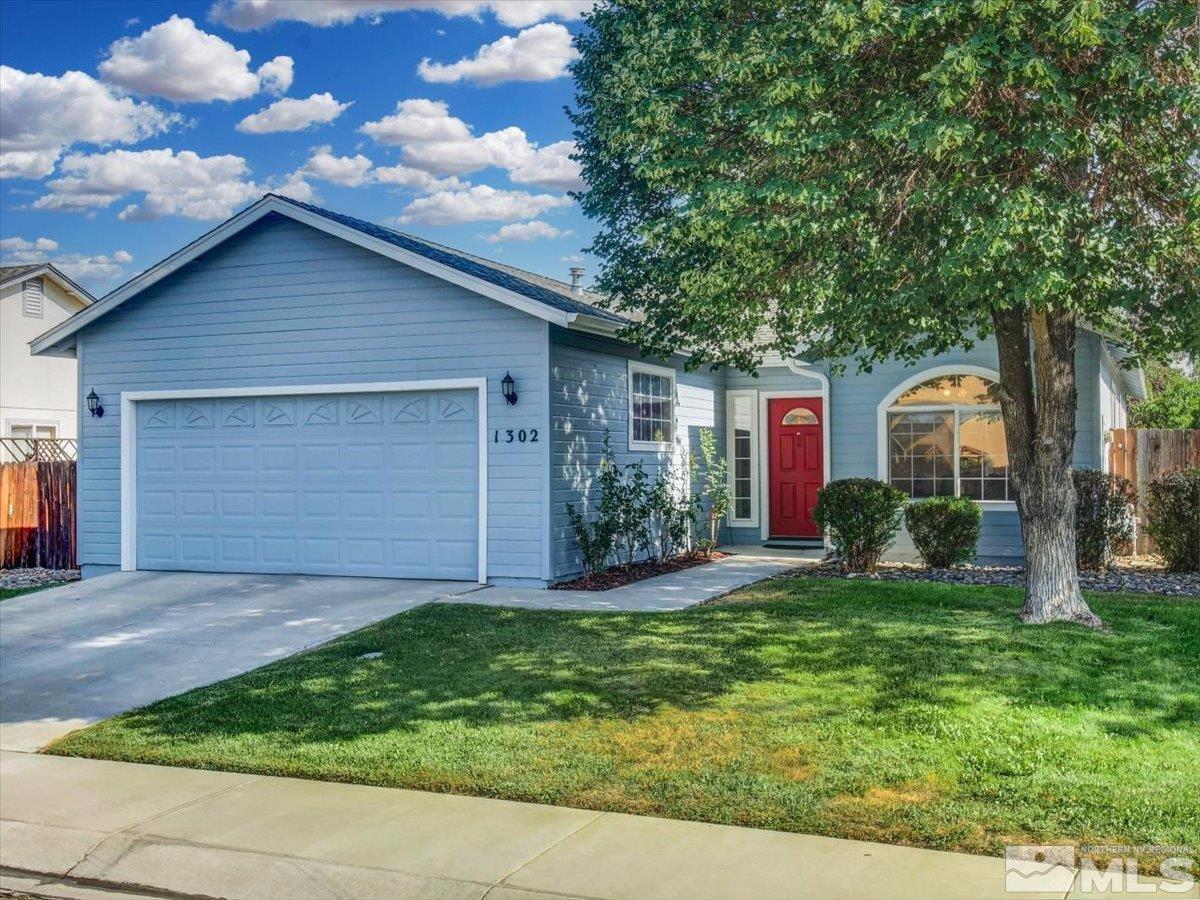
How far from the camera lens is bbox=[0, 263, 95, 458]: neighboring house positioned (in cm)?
2448

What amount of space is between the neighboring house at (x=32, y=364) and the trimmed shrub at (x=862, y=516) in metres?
18.7

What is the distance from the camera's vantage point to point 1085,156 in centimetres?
862

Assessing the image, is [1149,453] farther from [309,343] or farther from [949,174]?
[309,343]

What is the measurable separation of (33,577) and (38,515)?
147cm

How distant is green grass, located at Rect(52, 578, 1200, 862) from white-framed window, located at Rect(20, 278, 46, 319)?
63.5 ft

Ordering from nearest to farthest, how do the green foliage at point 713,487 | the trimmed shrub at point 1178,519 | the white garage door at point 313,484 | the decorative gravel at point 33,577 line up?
1. the trimmed shrub at point 1178,519
2. the white garage door at point 313,484
3. the decorative gravel at point 33,577
4. the green foliage at point 713,487

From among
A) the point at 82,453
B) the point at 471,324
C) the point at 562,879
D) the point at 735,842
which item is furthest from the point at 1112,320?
the point at 82,453

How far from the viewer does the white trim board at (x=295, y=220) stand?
12164 millimetres

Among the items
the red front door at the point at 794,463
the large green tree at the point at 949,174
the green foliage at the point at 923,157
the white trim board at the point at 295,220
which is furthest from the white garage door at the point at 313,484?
the red front door at the point at 794,463

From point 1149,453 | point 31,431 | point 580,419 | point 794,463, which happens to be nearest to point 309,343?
→ point 580,419

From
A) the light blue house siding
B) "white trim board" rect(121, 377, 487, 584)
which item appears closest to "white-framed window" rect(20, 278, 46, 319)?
"white trim board" rect(121, 377, 487, 584)

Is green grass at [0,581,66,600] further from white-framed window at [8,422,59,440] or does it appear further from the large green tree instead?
white-framed window at [8,422,59,440]

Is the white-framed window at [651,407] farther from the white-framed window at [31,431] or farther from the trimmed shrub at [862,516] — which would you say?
the white-framed window at [31,431]

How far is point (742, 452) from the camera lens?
17.6 m
